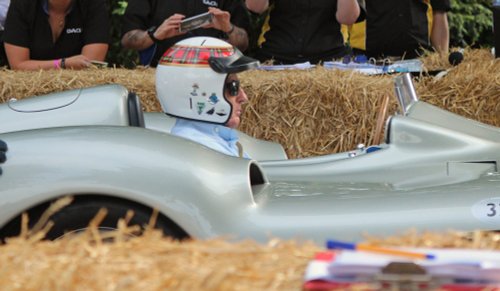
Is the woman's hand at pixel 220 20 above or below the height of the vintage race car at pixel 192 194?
above

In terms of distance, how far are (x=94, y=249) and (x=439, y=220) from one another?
1609mm

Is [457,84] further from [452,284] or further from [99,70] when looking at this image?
[452,284]

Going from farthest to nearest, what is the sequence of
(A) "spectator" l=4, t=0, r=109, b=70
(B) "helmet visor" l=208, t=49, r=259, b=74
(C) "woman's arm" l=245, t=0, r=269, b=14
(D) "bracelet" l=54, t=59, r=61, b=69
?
(C) "woman's arm" l=245, t=0, r=269, b=14, (A) "spectator" l=4, t=0, r=109, b=70, (D) "bracelet" l=54, t=59, r=61, b=69, (B) "helmet visor" l=208, t=49, r=259, b=74

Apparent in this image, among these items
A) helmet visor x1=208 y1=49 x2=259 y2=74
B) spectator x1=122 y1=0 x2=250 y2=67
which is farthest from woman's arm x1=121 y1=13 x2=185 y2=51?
helmet visor x1=208 y1=49 x2=259 y2=74

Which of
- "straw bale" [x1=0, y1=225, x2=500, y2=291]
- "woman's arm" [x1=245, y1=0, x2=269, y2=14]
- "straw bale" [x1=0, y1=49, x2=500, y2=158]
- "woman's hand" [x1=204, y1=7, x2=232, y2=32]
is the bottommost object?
"straw bale" [x1=0, y1=49, x2=500, y2=158]

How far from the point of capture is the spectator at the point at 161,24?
24.7 feet

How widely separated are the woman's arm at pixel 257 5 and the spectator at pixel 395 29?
3.38 feet

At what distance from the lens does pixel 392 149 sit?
459 centimetres

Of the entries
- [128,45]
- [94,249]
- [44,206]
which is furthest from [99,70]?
[94,249]

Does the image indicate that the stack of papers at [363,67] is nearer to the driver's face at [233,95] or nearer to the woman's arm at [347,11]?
the woman's arm at [347,11]

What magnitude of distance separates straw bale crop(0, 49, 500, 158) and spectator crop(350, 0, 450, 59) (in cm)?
169

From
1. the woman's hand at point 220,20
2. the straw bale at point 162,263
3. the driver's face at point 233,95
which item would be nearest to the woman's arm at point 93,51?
the woman's hand at point 220,20

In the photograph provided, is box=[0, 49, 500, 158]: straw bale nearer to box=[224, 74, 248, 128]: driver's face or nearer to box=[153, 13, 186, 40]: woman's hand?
box=[153, 13, 186, 40]: woman's hand

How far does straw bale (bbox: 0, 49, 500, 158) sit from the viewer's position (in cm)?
646
